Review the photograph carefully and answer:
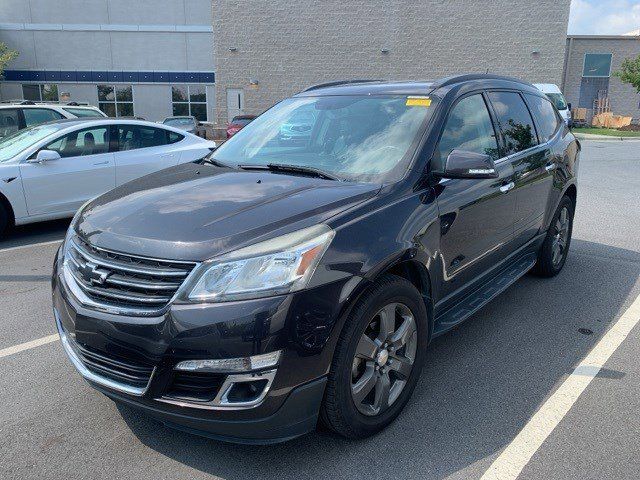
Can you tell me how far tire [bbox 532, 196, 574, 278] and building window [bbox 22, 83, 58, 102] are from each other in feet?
125

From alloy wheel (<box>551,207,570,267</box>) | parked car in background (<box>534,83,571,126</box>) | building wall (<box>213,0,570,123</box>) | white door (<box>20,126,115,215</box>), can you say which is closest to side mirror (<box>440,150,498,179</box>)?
alloy wheel (<box>551,207,570,267</box>)

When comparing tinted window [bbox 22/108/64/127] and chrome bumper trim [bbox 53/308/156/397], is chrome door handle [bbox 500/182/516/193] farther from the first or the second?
tinted window [bbox 22/108/64/127]

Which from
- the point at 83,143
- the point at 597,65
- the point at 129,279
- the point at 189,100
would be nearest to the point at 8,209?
the point at 83,143

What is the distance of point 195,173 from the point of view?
12.0ft

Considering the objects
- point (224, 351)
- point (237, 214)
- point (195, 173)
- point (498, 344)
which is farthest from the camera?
point (498, 344)

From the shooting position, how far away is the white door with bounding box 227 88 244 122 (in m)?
32.5

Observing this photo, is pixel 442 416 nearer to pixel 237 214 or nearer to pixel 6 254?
pixel 237 214

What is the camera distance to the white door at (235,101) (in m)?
32.5

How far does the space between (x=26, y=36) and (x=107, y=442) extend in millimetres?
40761

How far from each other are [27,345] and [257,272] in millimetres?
2542

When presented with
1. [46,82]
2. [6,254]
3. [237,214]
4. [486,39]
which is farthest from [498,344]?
[46,82]

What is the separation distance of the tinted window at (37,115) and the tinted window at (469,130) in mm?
9721

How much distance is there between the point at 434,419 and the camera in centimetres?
312

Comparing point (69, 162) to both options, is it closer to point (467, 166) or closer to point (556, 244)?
point (467, 166)
